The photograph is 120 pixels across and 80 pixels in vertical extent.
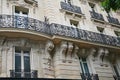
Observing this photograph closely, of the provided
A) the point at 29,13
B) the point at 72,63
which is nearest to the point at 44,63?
the point at 72,63

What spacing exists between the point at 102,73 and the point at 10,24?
5.91m

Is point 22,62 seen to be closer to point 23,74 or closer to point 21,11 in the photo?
→ point 23,74

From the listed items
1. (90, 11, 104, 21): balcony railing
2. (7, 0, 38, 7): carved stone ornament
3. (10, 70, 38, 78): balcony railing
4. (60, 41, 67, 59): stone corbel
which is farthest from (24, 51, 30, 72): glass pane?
(90, 11, 104, 21): balcony railing

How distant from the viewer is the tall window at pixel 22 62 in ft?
32.2

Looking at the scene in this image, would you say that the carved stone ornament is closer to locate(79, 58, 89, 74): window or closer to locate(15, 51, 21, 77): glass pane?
locate(15, 51, 21, 77): glass pane

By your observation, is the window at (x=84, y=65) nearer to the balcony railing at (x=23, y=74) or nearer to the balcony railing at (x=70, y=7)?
the balcony railing at (x=23, y=74)

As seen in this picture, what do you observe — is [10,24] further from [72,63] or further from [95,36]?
[95,36]

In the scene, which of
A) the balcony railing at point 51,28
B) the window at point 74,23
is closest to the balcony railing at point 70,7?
the window at point 74,23

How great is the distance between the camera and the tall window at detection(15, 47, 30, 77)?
9.82 m

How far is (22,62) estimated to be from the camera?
1041cm

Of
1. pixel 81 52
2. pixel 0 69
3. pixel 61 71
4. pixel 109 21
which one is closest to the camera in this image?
pixel 0 69

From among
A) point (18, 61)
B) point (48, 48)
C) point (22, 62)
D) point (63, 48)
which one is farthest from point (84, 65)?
point (18, 61)

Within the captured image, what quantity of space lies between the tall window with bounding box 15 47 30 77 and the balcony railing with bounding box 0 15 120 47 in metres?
1.25

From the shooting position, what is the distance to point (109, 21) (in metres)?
15.9
